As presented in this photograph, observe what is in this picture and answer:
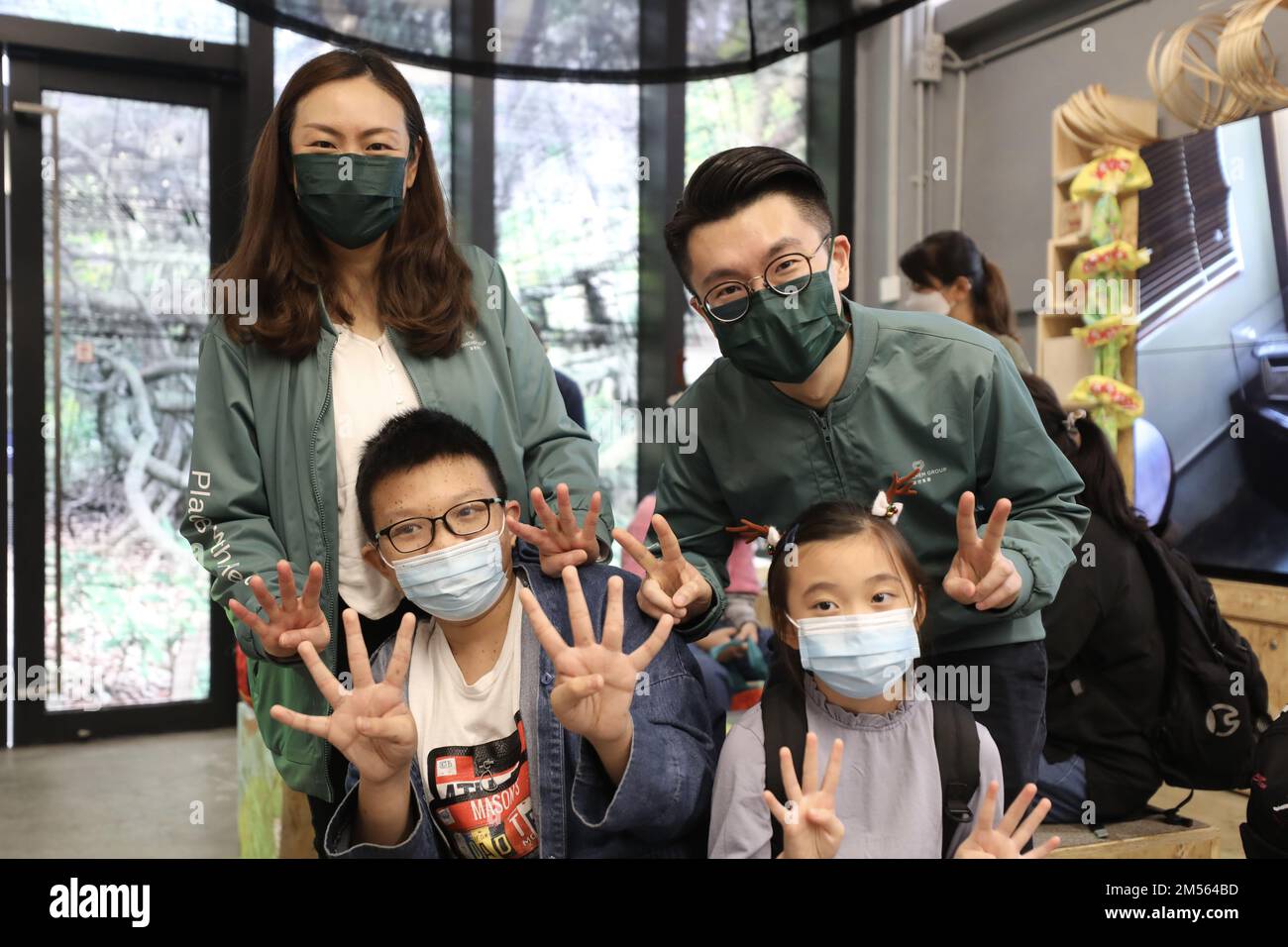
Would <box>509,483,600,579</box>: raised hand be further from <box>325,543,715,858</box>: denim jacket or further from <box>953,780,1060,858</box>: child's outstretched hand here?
<box>953,780,1060,858</box>: child's outstretched hand

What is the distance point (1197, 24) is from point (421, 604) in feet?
11.9

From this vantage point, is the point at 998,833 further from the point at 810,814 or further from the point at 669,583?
the point at 669,583

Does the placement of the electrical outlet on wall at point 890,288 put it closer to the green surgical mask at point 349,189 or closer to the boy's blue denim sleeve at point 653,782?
the green surgical mask at point 349,189

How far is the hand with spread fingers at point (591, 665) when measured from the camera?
4.03 feet

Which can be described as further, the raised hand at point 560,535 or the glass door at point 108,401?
the glass door at point 108,401

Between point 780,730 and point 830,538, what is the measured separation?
0.89 feet

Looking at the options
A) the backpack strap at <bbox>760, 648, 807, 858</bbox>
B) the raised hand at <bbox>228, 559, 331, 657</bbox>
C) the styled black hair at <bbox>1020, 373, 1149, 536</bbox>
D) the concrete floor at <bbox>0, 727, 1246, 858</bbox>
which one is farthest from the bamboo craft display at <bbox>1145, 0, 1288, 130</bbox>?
the raised hand at <bbox>228, 559, 331, 657</bbox>

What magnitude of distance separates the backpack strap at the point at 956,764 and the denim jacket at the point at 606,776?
1.04ft

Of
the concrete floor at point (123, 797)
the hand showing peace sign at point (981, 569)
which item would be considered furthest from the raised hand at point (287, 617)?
the concrete floor at point (123, 797)

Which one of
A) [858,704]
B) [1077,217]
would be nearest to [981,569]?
[858,704]
